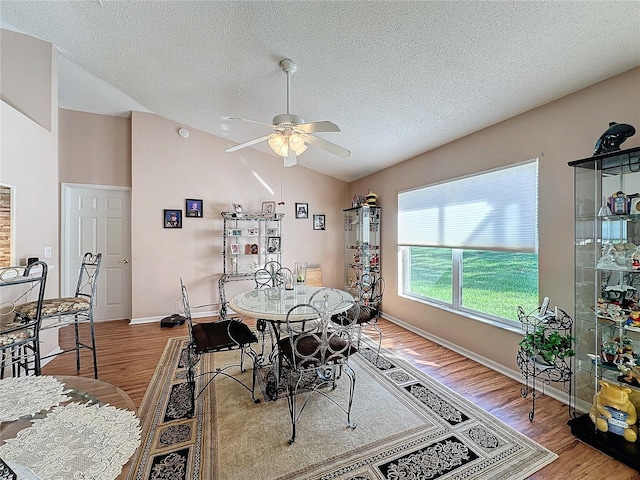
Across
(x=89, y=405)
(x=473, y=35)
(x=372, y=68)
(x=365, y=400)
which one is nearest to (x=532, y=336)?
(x=365, y=400)

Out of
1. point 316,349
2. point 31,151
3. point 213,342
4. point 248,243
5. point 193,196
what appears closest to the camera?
point 316,349

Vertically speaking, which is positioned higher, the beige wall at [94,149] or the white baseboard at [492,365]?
the beige wall at [94,149]

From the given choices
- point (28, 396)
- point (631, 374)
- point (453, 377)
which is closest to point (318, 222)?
point (453, 377)

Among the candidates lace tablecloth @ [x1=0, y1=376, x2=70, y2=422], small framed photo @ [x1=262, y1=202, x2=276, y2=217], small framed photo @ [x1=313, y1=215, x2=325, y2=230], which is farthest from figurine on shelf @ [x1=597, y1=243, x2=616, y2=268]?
small framed photo @ [x1=262, y1=202, x2=276, y2=217]

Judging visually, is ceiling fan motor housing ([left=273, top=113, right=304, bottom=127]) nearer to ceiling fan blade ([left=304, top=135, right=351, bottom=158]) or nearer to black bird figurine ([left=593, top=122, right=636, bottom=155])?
Answer: ceiling fan blade ([left=304, top=135, right=351, bottom=158])

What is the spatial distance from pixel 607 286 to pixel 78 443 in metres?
3.11

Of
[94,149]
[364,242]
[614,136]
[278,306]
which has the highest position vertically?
[94,149]

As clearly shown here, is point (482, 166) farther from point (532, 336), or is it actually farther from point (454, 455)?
point (454, 455)

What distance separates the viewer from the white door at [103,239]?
4.46 metres

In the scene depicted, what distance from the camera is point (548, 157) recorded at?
249 cm

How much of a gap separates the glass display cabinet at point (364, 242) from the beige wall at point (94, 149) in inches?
151

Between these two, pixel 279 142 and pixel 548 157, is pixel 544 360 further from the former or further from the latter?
pixel 279 142

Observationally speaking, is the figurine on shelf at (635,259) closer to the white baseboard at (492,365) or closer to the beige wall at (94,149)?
the white baseboard at (492,365)

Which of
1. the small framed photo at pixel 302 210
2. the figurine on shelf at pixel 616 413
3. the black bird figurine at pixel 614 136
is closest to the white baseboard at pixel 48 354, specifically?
the small framed photo at pixel 302 210
